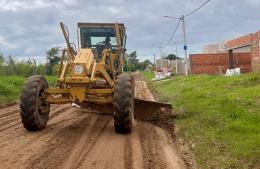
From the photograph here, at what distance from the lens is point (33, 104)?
35.6 ft

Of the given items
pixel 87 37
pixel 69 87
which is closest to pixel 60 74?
pixel 69 87

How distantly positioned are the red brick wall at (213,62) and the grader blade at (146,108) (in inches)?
1440

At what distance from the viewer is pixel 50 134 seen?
10.8 m

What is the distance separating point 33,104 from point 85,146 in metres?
2.10

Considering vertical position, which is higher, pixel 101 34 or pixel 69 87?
pixel 101 34

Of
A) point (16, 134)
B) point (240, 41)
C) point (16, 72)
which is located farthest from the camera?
point (240, 41)

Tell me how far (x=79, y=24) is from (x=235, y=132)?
25.1 feet

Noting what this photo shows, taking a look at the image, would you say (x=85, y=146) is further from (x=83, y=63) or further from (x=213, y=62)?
(x=213, y=62)

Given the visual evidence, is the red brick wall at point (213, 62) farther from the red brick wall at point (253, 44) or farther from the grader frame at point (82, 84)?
the grader frame at point (82, 84)

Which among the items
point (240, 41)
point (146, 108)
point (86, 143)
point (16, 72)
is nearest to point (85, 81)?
point (86, 143)

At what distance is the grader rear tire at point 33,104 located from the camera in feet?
35.5

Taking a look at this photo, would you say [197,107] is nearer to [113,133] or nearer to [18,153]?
[113,133]

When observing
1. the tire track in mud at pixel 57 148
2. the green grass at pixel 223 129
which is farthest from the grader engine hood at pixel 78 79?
the green grass at pixel 223 129

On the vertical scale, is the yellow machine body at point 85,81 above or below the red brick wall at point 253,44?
below
